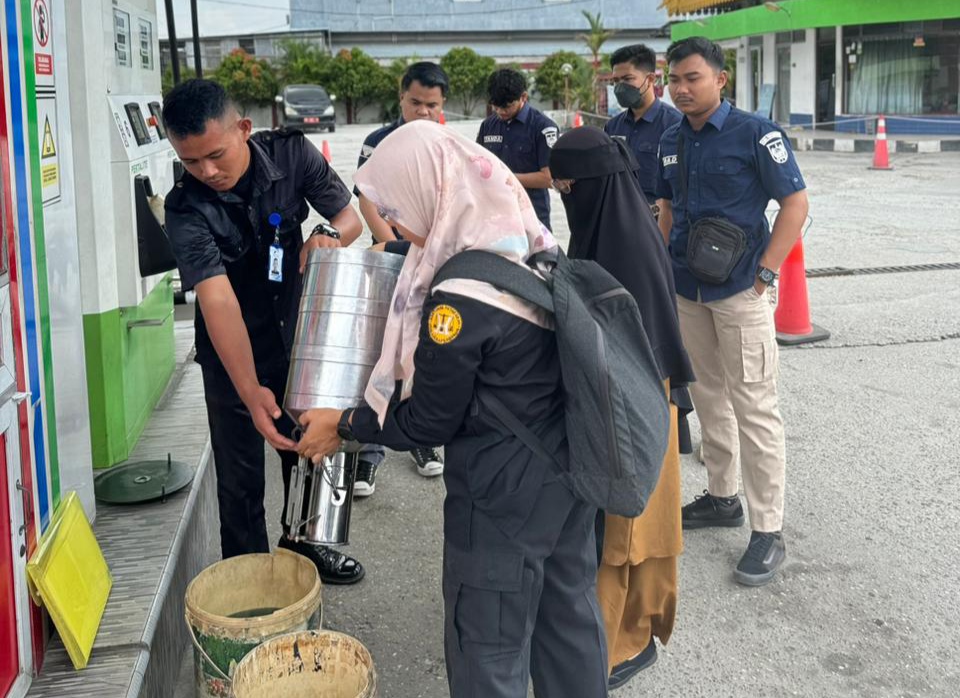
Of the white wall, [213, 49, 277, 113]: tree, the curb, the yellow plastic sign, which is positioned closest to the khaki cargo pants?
the yellow plastic sign

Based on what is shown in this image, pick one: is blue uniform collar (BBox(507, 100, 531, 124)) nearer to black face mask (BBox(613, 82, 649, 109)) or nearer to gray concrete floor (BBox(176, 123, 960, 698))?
black face mask (BBox(613, 82, 649, 109))

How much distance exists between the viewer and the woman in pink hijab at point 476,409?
2.05 m

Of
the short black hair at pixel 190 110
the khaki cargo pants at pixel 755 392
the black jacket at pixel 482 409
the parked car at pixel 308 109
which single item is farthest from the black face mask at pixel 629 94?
the parked car at pixel 308 109

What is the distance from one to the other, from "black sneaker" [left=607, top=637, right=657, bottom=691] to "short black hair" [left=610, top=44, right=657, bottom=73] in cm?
352

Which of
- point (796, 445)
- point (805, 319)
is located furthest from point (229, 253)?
point (805, 319)

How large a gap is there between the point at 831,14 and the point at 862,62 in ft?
4.80

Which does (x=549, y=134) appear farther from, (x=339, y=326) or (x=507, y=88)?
(x=339, y=326)

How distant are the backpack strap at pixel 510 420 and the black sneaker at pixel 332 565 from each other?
1.64 metres

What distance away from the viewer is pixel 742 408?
3584 mm

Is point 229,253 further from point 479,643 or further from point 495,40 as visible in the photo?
point 495,40

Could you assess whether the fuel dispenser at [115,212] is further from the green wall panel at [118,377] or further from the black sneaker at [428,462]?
the black sneaker at [428,462]

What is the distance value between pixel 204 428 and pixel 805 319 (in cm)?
413

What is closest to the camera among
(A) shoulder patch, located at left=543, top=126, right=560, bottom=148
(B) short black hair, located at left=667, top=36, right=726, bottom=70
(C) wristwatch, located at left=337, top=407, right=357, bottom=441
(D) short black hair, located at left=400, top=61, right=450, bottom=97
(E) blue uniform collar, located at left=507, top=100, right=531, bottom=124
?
(C) wristwatch, located at left=337, top=407, right=357, bottom=441

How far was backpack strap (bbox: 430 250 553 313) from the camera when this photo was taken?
79.5 inches
